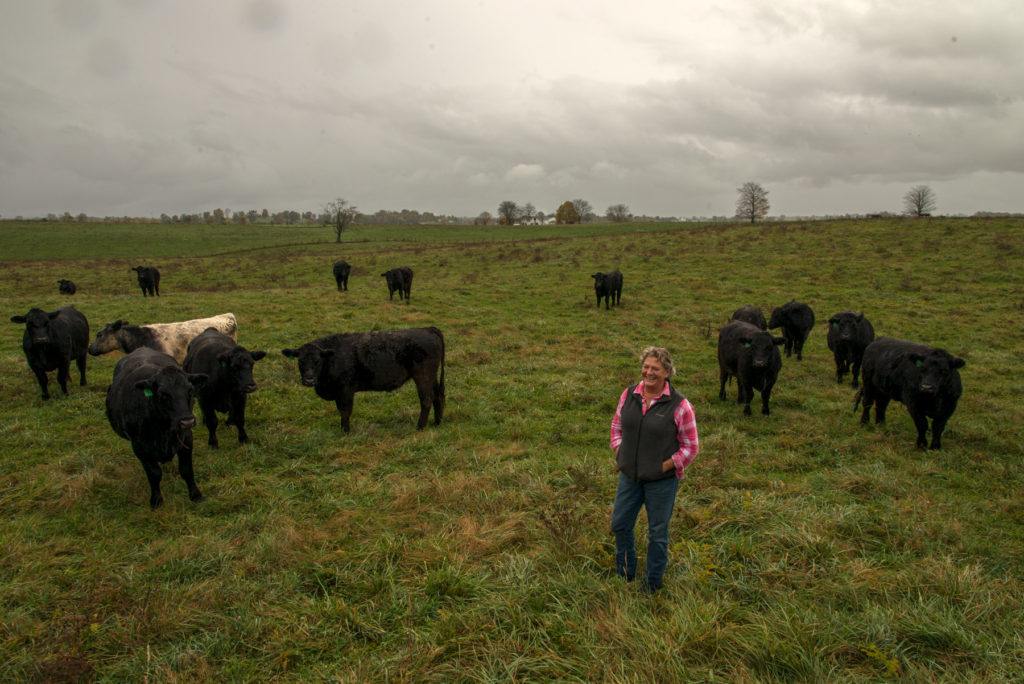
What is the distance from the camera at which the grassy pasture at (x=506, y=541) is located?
3.60 metres

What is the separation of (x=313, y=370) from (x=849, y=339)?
39.2ft

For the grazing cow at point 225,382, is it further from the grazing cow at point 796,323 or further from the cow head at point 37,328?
the grazing cow at point 796,323

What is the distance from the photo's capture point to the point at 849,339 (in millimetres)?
11578

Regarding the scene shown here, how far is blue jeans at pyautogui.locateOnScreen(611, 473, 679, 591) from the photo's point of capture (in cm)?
421

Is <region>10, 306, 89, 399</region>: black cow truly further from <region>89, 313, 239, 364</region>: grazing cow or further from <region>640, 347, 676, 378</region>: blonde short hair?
<region>640, 347, 676, 378</region>: blonde short hair

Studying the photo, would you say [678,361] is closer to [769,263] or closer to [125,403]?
[125,403]

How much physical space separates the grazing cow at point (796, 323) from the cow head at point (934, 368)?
607cm

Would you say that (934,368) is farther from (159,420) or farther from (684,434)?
(159,420)

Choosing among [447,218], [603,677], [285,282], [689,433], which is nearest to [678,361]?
[689,433]

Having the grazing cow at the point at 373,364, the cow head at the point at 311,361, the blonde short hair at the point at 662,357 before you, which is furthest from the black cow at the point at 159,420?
the blonde short hair at the point at 662,357

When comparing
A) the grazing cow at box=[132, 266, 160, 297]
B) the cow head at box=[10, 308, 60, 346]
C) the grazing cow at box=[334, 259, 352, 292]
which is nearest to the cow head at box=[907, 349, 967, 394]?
the cow head at box=[10, 308, 60, 346]

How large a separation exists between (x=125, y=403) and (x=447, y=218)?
431ft

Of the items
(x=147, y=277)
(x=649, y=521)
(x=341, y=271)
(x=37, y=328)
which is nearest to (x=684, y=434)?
(x=649, y=521)

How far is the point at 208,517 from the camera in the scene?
5973 mm
